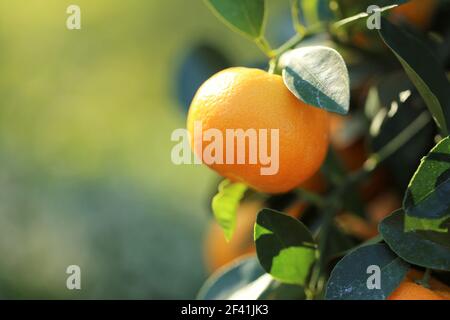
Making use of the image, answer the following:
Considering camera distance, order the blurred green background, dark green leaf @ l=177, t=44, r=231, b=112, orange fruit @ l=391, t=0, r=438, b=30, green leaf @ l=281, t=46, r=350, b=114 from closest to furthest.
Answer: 1. green leaf @ l=281, t=46, r=350, b=114
2. orange fruit @ l=391, t=0, r=438, b=30
3. dark green leaf @ l=177, t=44, r=231, b=112
4. the blurred green background

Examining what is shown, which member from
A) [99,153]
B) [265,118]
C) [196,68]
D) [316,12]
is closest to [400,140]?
[316,12]

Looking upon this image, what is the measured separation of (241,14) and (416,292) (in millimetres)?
341

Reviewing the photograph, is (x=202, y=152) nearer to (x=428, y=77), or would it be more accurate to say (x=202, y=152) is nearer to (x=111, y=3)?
(x=428, y=77)

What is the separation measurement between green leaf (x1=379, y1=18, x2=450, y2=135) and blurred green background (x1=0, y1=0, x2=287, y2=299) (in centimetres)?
74

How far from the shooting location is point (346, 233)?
87cm

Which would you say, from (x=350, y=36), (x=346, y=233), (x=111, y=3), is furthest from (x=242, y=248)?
(x=111, y=3)

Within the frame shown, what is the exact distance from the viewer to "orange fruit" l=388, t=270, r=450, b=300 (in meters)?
0.66

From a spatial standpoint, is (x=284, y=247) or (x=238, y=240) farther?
(x=238, y=240)

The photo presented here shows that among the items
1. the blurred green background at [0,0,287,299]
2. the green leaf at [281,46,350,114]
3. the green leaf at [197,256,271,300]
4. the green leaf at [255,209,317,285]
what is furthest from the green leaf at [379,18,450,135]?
the blurred green background at [0,0,287,299]

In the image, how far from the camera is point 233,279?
0.84 meters

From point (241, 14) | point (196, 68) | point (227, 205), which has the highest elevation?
point (196, 68)

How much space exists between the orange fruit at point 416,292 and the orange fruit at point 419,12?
0.43 m

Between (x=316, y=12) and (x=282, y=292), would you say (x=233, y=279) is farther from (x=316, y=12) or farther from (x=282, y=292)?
(x=316, y=12)

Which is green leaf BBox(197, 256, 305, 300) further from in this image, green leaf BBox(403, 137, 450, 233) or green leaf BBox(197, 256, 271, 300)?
green leaf BBox(403, 137, 450, 233)
